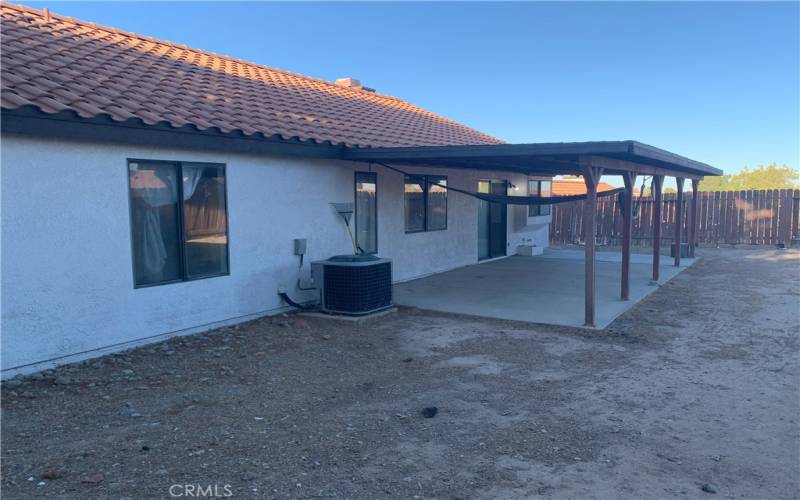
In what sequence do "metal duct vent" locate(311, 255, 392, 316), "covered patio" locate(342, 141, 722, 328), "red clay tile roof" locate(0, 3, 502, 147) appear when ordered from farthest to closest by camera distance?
"metal duct vent" locate(311, 255, 392, 316) → "covered patio" locate(342, 141, 722, 328) → "red clay tile roof" locate(0, 3, 502, 147)

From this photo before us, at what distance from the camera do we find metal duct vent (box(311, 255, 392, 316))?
7.86 meters

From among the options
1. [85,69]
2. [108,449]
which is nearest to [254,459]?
[108,449]

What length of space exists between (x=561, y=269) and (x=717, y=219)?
32.8 feet

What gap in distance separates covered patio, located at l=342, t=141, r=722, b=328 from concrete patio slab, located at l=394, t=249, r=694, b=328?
2cm

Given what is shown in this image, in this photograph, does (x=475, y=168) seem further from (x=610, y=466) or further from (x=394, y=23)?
(x=394, y=23)

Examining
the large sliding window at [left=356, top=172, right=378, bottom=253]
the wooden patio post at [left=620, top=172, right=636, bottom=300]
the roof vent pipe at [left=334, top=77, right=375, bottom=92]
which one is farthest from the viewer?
the roof vent pipe at [left=334, top=77, right=375, bottom=92]

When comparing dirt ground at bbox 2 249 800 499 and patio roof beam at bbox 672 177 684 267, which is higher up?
patio roof beam at bbox 672 177 684 267

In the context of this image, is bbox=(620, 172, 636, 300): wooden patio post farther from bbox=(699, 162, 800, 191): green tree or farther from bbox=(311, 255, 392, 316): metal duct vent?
bbox=(699, 162, 800, 191): green tree

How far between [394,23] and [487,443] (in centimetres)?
2168

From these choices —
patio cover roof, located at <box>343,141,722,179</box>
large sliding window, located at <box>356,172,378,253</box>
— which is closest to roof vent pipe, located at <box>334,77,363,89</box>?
large sliding window, located at <box>356,172,378,253</box>

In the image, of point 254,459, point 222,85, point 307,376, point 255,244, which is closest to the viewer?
point 254,459

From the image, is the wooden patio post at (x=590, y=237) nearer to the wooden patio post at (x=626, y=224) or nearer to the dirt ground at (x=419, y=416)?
the dirt ground at (x=419, y=416)

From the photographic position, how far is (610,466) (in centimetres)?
364

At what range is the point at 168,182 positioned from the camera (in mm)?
6512
